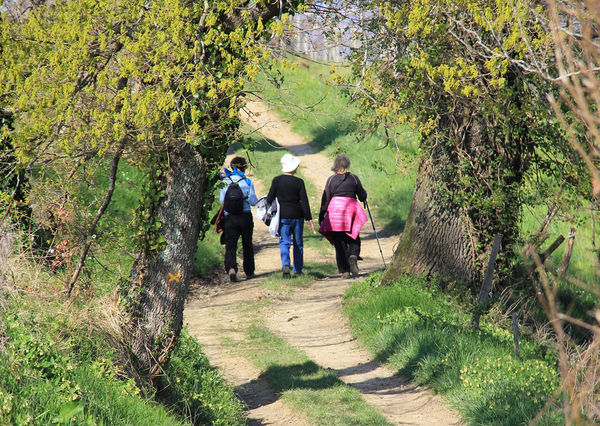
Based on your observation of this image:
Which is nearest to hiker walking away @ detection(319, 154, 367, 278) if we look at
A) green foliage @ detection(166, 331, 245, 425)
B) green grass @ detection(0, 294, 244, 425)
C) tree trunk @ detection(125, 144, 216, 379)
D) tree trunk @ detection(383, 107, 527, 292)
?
tree trunk @ detection(383, 107, 527, 292)

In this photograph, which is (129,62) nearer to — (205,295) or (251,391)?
(251,391)

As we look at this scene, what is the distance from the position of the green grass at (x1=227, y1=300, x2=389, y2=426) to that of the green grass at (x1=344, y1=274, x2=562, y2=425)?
2.64ft

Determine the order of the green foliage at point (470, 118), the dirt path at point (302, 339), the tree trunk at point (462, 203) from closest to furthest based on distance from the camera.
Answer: the dirt path at point (302, 339) < the green foliage at point (470, 118) < the tree trunk at point (462, 203)

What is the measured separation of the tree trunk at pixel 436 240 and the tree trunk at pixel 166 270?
457 cm

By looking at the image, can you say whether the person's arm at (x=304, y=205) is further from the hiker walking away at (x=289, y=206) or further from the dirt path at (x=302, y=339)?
the dirt path at (x=302, y=339)

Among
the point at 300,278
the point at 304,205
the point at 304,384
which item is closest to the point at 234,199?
the point at 304,205

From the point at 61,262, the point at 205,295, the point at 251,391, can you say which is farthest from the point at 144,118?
the point at 205,295

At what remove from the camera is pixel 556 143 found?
296 inches

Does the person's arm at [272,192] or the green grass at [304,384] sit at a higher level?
the person's arm at [272,192]

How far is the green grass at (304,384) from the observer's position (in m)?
5.71

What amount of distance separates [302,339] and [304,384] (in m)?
1.56

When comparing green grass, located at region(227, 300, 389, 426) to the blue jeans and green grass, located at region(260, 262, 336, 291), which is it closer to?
green grass, located at region(260, 262, 336, 291)

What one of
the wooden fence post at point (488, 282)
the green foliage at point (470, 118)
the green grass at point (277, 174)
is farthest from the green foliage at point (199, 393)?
the green grass at point (277, 174)

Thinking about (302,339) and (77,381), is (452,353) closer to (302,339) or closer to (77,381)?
(302,339)
